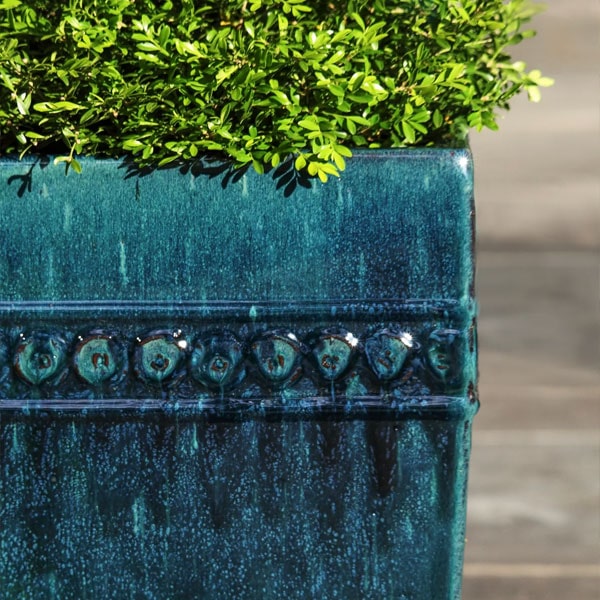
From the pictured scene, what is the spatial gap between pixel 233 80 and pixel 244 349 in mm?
458

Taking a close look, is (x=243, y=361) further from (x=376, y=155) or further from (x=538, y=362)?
(x=538, y=362)

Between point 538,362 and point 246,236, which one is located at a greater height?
point 246,236

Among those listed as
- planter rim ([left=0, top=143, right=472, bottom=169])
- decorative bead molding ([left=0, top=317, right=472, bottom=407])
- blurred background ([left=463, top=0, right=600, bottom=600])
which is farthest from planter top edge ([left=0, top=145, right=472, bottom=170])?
blurred background ([left=463, top=0, right=600, bottom=600])

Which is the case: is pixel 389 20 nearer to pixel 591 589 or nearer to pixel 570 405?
pixel 591 589

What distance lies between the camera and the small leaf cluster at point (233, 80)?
1.94m

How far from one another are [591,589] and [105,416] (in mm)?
1811

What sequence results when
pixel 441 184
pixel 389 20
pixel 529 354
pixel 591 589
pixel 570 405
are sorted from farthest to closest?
pixel 529 354
pixel 570 405
pixel 591 589
pixel 389 20
pixel 441 184

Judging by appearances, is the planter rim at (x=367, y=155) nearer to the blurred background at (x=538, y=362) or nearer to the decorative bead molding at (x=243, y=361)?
the decorative bead molding at (x=243, y=361)

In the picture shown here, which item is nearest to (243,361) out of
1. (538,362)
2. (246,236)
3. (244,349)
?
(244,349)

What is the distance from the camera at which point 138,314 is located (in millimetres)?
1956

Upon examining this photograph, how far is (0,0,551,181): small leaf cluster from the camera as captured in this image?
6.36 feet

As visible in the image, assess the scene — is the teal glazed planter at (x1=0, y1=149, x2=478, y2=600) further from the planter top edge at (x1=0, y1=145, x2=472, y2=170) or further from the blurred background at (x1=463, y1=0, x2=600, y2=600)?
the blurred background at (x1=463, y1=0, x2=600, y2=600)

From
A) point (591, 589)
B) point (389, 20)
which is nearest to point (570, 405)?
point (591, 589)

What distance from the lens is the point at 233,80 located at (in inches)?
76.2
